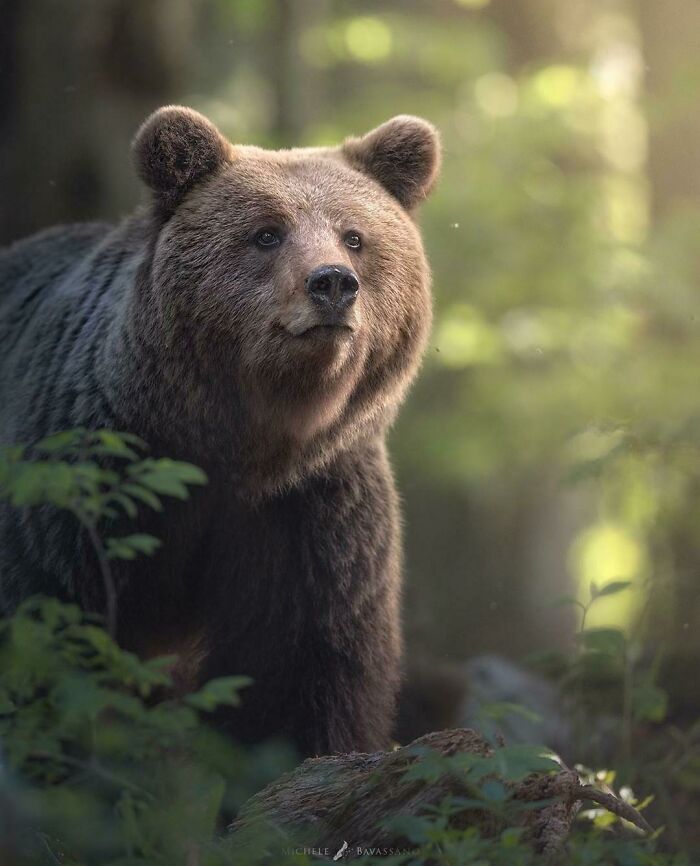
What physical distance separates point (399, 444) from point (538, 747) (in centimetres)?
829

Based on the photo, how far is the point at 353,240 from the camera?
472 cm

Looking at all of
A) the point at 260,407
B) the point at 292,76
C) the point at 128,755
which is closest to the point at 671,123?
the point at 292,76

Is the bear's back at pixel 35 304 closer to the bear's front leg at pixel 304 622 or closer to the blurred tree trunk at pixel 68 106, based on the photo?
the bear's front leg at pixel 304 622

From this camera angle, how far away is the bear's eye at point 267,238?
4.60 metres

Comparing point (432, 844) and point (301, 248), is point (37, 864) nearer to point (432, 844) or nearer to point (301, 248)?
point (432, 844)

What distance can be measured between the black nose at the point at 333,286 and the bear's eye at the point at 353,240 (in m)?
0.51

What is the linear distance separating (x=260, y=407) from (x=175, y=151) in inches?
42.2

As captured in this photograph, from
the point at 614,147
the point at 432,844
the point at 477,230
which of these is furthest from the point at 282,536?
the point at 614,147

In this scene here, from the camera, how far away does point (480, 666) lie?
7387 mm

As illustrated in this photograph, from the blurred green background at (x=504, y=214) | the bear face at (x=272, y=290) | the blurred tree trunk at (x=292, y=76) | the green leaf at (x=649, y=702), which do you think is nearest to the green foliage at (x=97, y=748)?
the bear face at (x=272, y=290)

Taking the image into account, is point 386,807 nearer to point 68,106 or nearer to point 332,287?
point 332,287

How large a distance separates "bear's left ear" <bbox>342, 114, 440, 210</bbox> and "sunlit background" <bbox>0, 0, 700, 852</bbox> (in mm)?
1827

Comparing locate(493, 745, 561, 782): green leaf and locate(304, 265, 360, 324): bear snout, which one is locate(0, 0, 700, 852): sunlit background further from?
locate(493, 745, 561, 782): green leaf

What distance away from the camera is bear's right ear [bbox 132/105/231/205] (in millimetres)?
4676
